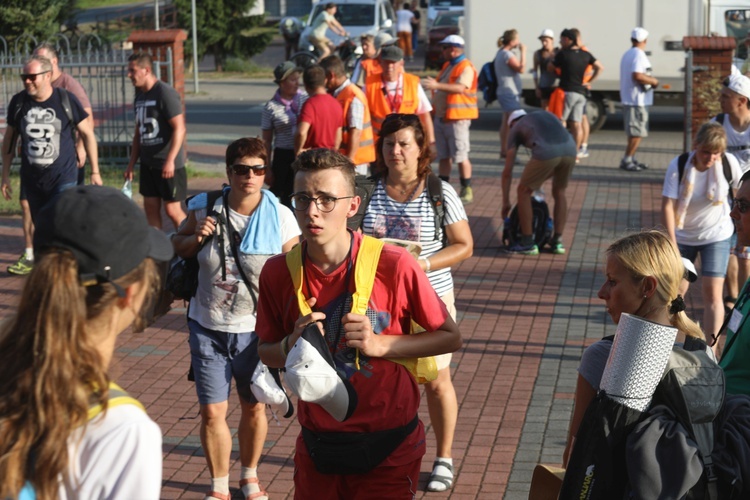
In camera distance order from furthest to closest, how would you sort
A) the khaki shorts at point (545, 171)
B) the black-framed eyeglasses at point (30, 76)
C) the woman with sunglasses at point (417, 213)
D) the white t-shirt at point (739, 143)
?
1. the khaki shorts at point (545, 171)
2. the black-framed eyeglasses at point (30, 76)
3. the white t-shirt at point (739, 143)
4. the woman with sunglasses at point (417, 213)

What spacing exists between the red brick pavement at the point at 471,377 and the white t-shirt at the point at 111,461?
3076 millimetres

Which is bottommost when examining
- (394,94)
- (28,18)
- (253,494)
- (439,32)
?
(253,494)

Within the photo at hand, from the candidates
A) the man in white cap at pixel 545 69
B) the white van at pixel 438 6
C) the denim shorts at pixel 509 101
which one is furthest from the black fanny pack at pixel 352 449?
the white van at pixel 438 6

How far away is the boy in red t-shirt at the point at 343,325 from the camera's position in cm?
383

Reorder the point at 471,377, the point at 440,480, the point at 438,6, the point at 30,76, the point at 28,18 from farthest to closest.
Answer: the point at 438,6
the point at 28,18
the point at 30,76
the point at 471,377
the point at 440,480

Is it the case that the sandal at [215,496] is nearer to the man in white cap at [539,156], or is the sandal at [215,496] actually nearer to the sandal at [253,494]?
the sandal at [253,494]

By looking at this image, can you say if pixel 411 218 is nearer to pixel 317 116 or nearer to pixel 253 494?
pixel 253 494

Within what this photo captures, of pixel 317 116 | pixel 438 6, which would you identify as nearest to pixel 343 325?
pixel 317 116

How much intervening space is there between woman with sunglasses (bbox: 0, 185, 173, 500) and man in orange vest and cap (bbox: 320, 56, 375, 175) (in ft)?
27.1

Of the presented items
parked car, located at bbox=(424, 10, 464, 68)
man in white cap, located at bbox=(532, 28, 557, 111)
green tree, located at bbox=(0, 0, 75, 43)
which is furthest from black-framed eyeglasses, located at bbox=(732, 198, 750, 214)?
green tree, located at bbox=(0, 0, 75, 43)

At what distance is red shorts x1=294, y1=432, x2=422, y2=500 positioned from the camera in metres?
3.90

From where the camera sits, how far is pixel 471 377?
295 inches

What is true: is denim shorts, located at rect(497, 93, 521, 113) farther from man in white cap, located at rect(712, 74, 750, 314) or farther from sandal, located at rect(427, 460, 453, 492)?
sandal, located at rect(427, 460, 453, 492)

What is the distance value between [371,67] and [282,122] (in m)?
2.71
